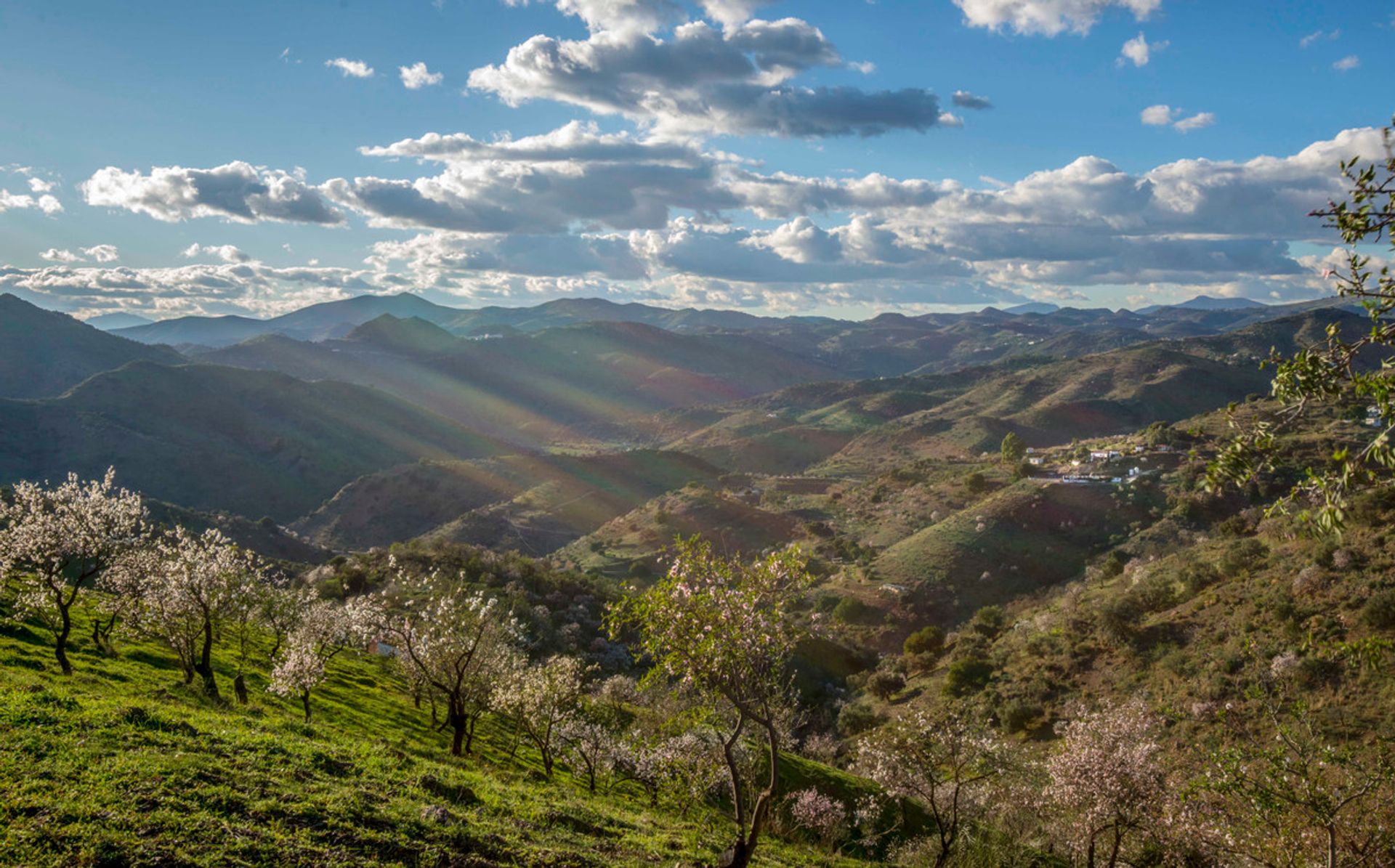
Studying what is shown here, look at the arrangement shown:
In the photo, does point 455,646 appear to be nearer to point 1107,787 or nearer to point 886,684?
point 1107,787

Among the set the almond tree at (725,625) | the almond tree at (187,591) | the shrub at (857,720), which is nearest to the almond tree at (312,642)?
the almond tree at (187,591)

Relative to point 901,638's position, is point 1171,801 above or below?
above

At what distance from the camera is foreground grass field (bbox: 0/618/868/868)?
37.3 feet

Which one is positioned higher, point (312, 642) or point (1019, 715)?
point (312, 642)

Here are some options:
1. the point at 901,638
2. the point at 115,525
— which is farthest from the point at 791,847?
the point at 901,638

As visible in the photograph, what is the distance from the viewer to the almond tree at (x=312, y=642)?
2661 centimetres

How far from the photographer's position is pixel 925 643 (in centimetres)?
6109

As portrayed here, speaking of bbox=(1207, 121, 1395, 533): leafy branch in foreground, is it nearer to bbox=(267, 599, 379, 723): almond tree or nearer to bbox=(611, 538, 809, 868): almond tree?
bbox=(611, 538, 809, 868): almond tree

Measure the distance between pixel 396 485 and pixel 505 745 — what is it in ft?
493

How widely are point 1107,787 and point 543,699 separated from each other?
58.9ft

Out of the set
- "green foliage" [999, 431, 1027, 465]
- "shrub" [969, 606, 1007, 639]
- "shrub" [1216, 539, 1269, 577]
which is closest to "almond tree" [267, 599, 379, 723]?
"shrub" [969, 606, 1007, 639]

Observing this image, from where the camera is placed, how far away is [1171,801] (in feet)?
67.1

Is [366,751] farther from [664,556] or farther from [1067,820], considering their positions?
[1067,820]

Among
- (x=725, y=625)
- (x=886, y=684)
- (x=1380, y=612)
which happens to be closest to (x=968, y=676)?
(x=886, y=684)
